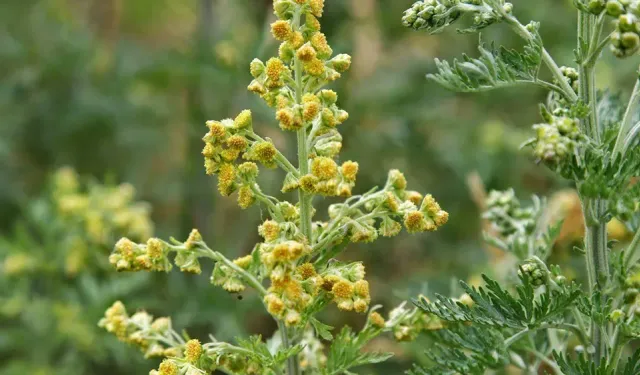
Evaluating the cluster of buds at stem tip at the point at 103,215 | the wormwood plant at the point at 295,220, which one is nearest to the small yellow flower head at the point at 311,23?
the wormwood plant at the point at 295,220

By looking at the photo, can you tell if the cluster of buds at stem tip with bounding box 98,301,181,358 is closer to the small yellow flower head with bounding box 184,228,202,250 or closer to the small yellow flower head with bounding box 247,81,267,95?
the small yellow flower head with bounding box 184,228,202,250

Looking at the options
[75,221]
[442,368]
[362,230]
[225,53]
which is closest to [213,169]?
[362,230]

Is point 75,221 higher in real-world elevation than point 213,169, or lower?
higher

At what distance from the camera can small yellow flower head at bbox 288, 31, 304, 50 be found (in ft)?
3.07

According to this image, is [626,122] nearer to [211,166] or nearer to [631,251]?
[631,251]

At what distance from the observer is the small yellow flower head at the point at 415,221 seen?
93 centimetres

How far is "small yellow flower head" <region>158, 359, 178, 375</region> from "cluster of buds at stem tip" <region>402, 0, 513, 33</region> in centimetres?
47

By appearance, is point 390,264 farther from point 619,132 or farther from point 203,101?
point 619,132

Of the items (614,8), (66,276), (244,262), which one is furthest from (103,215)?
(614,8)

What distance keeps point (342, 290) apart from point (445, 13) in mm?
340

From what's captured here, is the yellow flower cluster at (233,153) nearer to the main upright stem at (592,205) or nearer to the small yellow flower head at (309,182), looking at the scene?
the small yellow flower head at (309,182)

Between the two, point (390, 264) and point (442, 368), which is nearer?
point (442, 368)

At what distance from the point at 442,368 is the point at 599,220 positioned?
26cm

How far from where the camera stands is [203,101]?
2.70m
